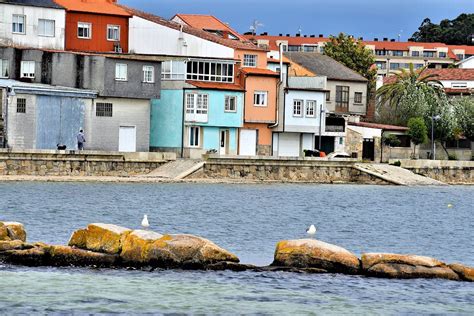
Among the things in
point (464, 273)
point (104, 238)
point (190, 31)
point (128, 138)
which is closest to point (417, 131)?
point (190, 31)

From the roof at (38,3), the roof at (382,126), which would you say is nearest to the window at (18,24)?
the roof at (38,3)

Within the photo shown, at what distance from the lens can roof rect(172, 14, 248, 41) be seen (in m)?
105

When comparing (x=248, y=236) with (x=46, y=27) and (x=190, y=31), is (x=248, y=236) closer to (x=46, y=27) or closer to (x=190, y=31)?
(x=46, y=27)

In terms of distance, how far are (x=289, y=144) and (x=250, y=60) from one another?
637 centimetres

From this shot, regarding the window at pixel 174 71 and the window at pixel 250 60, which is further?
the window at pixel 250 60

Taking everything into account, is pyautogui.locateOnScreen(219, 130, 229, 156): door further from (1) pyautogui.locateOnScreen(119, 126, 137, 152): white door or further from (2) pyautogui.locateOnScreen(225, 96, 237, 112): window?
(1) pyautogui.locateOnScreen(119, 126, 137, 152): white door

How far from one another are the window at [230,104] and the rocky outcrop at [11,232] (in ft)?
159

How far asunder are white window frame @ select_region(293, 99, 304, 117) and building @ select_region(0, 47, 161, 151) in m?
14.3

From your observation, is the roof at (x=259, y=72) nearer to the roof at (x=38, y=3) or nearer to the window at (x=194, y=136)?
the window at (x=194, y=136)

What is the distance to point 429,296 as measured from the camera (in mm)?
28281

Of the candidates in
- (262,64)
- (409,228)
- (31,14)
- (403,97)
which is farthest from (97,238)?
(403,97)

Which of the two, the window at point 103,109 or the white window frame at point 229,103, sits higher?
the white window frame at point 229,103

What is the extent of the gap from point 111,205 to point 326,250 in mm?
25354

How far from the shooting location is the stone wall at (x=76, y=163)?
63844mm
